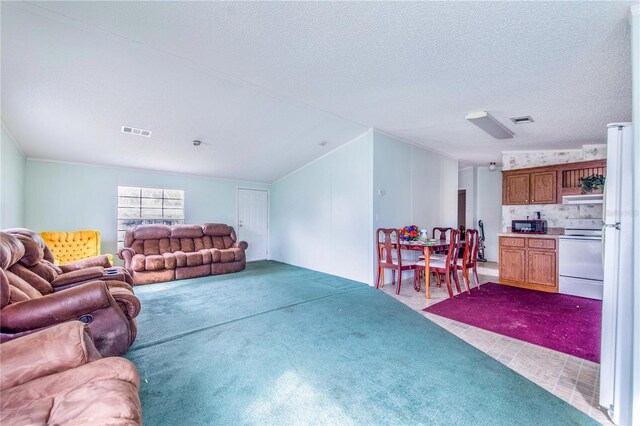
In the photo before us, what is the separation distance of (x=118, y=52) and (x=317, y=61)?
181 centimetres

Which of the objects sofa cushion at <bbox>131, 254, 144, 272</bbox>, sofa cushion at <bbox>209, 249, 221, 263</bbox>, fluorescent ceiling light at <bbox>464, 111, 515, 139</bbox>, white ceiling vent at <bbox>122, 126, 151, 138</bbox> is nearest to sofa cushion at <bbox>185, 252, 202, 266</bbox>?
sofa cushion at <bbox>209, 249, 221, 263</bbox>

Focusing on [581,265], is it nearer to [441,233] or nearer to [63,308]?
[441,233]

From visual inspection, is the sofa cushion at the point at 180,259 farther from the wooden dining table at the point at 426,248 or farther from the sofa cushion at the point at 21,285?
the wooden dining table at the point at 426,248

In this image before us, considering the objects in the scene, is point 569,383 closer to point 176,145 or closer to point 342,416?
point 342,416

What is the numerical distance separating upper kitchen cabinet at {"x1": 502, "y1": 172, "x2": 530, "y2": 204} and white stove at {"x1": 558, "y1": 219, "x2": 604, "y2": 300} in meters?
1.03

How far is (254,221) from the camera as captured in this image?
7.41m

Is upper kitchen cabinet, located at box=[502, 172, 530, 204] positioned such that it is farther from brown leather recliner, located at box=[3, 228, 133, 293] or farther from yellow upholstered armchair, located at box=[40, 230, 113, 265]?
yellow upholstered armchair, located at box=[40, 230, 113, 265]

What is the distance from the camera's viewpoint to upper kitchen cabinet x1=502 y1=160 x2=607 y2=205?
4.43 m

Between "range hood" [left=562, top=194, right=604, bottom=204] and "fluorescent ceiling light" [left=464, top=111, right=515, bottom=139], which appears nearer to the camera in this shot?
"fluorescent ceiling light" [left=464, top=111, right=515, bottom=139]

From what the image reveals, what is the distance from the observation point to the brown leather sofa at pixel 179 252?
16.0 ft

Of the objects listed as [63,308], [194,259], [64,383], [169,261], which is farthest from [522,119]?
[169,261]

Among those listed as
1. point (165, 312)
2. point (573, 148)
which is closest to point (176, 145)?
point (165, 312)

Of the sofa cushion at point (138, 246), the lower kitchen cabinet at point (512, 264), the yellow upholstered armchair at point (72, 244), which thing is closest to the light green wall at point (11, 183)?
the yellow upholstered armchair at point (72, 244)

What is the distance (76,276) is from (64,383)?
6.38 ft
